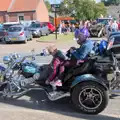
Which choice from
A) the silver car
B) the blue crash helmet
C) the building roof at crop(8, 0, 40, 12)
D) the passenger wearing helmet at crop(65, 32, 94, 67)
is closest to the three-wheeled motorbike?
the passenger wearing helmet at crop(65, 32, 94, 67)

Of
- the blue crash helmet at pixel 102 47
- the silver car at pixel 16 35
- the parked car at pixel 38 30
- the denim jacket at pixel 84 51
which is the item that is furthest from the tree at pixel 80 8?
the denim jacket at pixel 84 51

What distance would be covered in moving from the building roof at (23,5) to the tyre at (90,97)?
55.3 meters

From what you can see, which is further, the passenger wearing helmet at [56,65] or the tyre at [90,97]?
the passenger wearing helmet at [56,65]

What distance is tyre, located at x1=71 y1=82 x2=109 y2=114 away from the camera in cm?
579

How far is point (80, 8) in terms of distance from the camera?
6397 centimetres

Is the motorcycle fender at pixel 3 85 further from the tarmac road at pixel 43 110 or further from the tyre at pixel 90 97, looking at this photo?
the tyre at pixel 90 97

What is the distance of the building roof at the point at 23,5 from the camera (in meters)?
60.4

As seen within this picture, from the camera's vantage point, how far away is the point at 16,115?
19.3ft

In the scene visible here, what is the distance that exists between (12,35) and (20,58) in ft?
60.0

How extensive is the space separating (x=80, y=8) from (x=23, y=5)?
443 inches

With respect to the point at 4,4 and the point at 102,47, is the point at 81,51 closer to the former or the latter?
the point at 102,47

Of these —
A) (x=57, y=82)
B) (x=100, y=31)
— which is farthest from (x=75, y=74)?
(x=100, y=31)

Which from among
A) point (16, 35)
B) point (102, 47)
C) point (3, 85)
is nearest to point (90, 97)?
point (102, 47)

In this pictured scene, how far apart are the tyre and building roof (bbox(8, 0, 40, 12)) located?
55328mm
